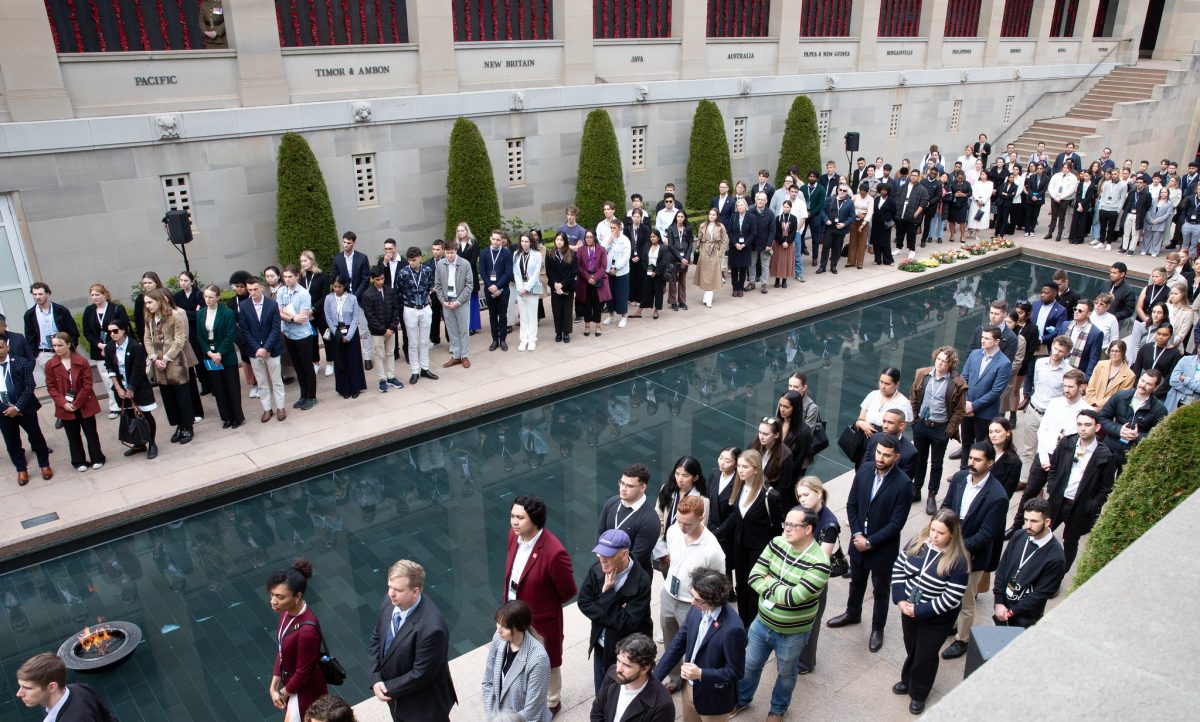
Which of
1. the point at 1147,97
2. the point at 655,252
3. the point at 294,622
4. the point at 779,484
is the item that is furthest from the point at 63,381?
the point at 1147,97

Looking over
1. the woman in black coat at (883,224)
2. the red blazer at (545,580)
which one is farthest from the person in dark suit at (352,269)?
the woman in black coat at (883,224)

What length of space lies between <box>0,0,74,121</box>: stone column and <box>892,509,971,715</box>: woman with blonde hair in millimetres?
12518

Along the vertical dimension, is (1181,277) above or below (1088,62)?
below

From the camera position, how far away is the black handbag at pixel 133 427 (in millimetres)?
9867

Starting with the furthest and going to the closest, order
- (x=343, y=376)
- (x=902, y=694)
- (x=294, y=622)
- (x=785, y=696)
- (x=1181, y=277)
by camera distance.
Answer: (x=1181, y=277) → (x=343, y=376) → (x=902, y=694) → (x=785, y=696) → (x=294, y=622)

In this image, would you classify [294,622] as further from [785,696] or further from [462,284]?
[462,284]

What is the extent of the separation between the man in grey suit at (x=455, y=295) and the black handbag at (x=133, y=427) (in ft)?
13.4

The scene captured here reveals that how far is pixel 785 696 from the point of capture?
19.1ft

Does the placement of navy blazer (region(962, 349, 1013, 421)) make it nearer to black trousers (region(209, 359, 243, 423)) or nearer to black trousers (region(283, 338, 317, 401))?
black trousers (region(283, 338, 317, 401))

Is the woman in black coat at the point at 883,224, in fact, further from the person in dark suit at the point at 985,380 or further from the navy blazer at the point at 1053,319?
the person in dark suit at the point at 985,380

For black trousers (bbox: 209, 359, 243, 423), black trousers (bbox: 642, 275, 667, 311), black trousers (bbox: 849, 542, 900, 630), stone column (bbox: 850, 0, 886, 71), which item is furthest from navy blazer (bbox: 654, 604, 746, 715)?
stone column (bbox: 850, 0, 886, 71)

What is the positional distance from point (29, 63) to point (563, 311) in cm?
807

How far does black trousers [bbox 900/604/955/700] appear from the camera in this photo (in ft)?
19.0

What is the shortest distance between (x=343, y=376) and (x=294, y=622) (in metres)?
6.82
